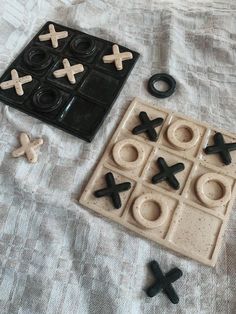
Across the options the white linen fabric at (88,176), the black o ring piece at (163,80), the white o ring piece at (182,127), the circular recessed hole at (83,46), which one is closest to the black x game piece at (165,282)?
the white linen fabric at (88,176)

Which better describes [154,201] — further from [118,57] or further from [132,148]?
[118,57]

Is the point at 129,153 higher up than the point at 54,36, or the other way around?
the point at 54,36

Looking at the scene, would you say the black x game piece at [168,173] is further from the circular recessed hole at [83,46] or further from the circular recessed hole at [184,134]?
the circular recessed hole at [83,46]

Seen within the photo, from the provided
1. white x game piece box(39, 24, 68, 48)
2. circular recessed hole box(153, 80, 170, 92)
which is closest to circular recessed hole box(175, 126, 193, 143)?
circular recessed hole box(153, 80, 170, 92)

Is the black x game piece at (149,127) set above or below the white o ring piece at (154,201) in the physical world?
above

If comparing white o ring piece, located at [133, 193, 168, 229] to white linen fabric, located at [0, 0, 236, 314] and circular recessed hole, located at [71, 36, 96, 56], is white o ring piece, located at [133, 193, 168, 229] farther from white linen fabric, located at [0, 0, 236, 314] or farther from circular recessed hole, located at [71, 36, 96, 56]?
circular recessed hole, located at [71, 36, 96, 56]

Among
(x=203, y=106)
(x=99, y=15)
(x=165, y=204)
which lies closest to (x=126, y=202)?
(x=165, y=204)

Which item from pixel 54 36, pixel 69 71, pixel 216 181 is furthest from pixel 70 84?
pixel 216 181
